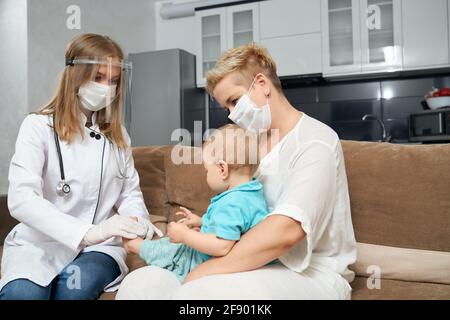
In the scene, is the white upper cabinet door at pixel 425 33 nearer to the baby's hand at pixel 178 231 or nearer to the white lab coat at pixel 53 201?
the white lab coat at pixel 53 201

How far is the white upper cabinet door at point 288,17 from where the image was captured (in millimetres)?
3646

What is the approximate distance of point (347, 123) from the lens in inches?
150

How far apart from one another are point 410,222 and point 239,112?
2.32ft

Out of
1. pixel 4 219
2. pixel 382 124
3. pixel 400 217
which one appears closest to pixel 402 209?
pixel 400 217

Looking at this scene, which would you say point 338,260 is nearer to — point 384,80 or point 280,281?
point 280,281

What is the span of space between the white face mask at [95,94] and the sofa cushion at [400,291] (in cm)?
96

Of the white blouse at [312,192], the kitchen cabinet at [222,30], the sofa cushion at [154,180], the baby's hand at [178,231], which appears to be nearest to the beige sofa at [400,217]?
the white blouse at [312,192]

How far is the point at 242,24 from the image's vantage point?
394 cm

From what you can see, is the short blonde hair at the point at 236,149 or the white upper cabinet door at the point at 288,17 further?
the white upper cabinet door at the point at 288,17

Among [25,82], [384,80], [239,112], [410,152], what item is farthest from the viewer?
[384,80]
